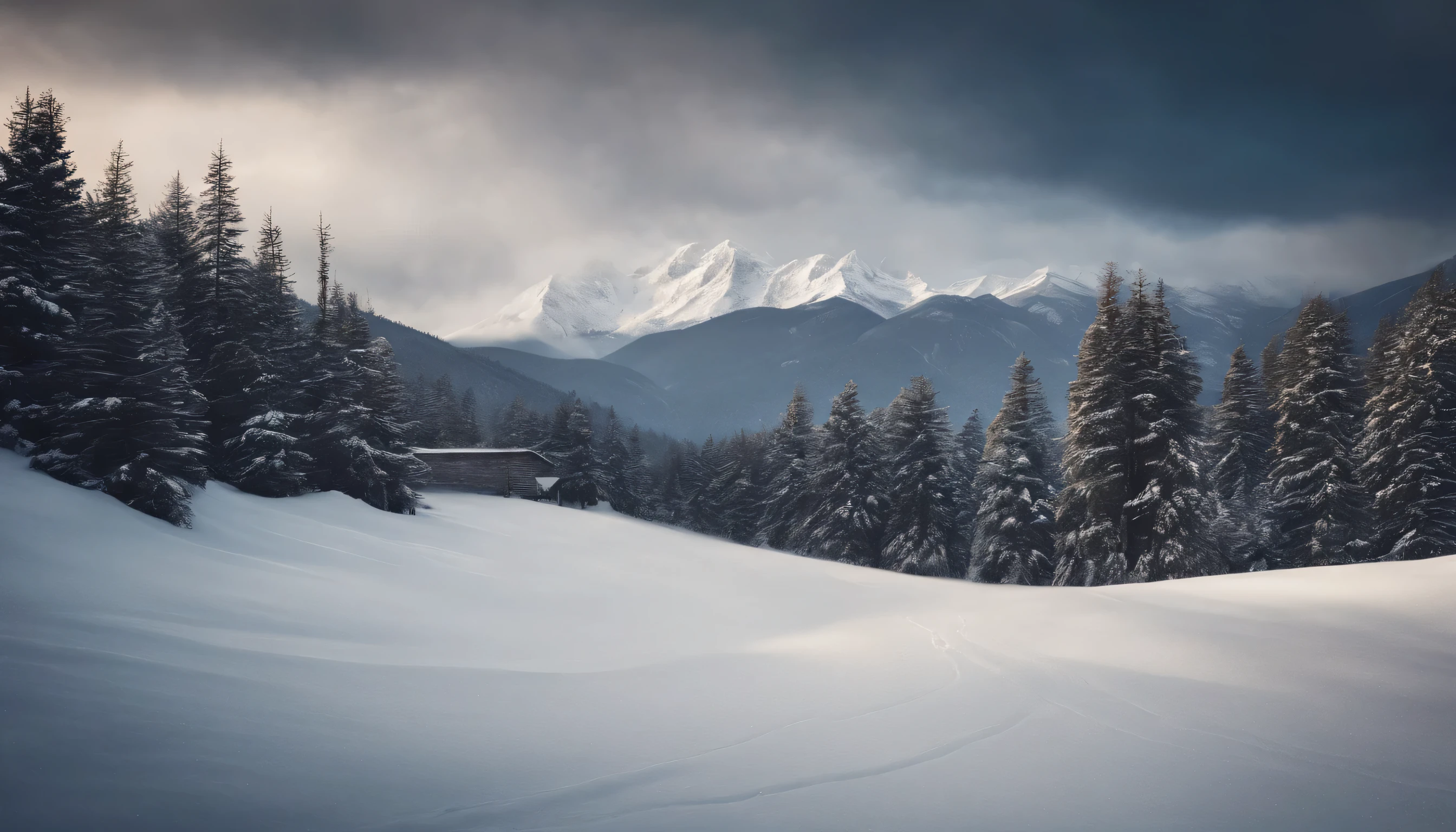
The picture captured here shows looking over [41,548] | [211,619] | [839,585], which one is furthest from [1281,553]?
[41,548]

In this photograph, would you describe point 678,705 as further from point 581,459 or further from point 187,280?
point 581,459

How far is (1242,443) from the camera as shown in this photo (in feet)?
118

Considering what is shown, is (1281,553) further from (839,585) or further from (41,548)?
(41,548)

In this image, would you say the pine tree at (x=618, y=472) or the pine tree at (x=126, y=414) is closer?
the pine tree at (x=126, y=414)

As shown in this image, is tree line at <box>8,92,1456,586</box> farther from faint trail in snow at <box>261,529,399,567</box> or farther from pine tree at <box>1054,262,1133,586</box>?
faint trail in snow at <box>261,529,399,567</box>

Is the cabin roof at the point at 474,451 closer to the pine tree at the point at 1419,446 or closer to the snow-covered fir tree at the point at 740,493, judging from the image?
the snow-covered fir tree at the point at 740,493

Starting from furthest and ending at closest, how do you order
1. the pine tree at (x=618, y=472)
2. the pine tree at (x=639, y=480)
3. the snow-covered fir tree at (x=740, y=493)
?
the pine tree at (x=639, y=480) → the pine tree at (x=618, y=472) → the snow-covered fir tree at (x=740, y=493)

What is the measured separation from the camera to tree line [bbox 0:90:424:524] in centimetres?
1283

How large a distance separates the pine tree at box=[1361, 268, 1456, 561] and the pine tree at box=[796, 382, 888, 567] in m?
20.4

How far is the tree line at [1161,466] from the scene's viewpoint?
23141 millimetres

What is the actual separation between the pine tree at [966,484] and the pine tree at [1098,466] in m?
6.31

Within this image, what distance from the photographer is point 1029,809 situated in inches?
169

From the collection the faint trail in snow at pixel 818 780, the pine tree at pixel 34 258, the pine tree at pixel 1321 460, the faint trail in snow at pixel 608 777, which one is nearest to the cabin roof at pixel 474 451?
the pine tree at pixel 34 258

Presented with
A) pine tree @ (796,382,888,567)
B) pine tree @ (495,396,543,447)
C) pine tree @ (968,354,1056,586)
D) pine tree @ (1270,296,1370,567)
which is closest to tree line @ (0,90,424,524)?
pine tree @ (796,382,888,567)
